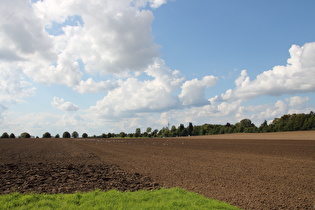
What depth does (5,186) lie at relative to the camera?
13.3 metres

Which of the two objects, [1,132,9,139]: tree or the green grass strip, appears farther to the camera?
[1,132,9,139]: tree

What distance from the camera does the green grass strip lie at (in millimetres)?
9328

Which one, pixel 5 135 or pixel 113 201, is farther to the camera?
pixel 5 135

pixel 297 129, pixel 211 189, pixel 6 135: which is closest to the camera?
pixel 211 189

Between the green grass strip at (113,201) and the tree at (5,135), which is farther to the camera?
the tree at (5,135)

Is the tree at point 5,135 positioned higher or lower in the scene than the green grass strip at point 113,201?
higher

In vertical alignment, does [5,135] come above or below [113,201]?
above

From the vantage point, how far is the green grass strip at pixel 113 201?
933cm

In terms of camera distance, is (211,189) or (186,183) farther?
(186,183)

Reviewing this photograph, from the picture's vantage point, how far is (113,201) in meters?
10.1

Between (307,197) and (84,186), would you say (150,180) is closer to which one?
(84,186)

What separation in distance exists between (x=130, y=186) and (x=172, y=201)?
168 inches

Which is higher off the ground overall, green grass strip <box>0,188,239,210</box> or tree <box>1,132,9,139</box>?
tree <box>1,132,9,139</box>

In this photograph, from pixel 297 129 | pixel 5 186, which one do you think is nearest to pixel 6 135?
pixel 297 129
